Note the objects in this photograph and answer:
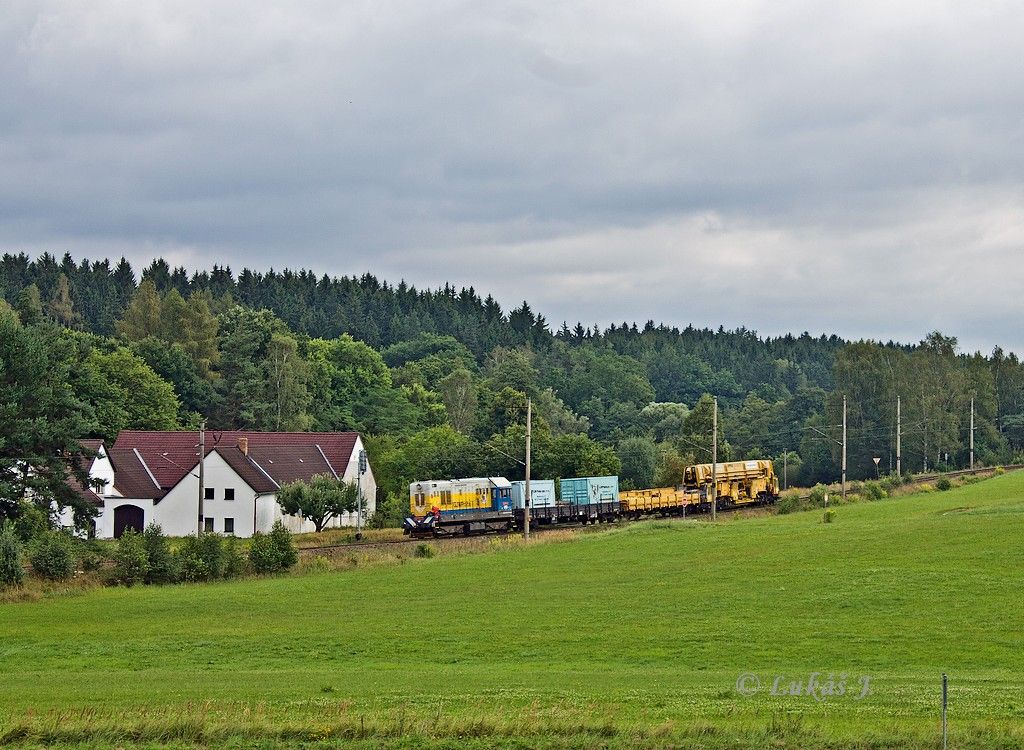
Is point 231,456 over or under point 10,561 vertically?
over

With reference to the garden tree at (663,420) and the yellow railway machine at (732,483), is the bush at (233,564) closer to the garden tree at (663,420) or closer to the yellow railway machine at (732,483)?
the yellow railway machine at (732,483)

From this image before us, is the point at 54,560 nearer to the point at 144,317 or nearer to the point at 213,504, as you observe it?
the point at 213,504

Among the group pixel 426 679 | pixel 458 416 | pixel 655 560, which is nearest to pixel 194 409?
pixel 458 416

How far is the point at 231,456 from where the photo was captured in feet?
283

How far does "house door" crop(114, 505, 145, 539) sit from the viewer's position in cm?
8362

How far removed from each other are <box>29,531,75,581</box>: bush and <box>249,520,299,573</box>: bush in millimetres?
7843

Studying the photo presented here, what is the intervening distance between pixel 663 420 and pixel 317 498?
10348 centimetres

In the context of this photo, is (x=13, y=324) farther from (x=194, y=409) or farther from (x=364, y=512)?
(x=194, y=409)

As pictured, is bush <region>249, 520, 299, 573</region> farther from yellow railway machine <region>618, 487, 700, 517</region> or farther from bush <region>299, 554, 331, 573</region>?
yellow railway machine <region>618, 487, 700, 517</region>

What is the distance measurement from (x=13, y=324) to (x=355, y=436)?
3915cm

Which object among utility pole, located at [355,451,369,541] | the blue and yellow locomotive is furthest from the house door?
the blue and yellow locomotive

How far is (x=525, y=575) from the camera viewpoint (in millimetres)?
49719

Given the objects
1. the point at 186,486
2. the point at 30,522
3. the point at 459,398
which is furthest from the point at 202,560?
the point at 459,398

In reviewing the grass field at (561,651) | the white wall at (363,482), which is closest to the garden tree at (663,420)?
the white wall at (363,482)
